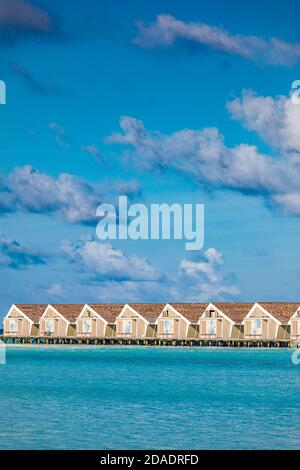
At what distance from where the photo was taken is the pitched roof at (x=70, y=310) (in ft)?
350

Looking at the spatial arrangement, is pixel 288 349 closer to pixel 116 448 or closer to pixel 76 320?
pixel 76 320

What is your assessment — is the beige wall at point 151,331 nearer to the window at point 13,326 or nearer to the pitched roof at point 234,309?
the pitched roof at point 234,309

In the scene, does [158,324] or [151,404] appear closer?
[151,404]

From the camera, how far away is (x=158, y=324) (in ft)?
326

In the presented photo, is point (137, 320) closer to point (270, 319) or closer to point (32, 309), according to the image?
point (270, 319)

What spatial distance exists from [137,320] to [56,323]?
10882 mm

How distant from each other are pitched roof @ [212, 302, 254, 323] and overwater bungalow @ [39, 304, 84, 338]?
17.2 m

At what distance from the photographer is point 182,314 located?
98.6 metres

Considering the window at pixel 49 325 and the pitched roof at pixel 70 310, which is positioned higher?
the pitched roof at pixel 70 310

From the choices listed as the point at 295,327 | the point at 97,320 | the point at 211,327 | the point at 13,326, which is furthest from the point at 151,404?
the point at 13,326

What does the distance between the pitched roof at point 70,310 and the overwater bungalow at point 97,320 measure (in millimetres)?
1729

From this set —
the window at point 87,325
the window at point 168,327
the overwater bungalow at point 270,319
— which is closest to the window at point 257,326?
the overwater bungalow at point 270,319
